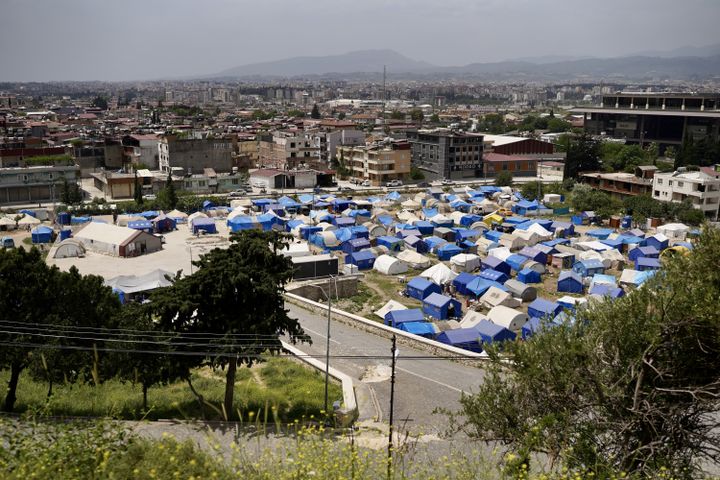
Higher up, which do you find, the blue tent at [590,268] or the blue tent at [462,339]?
the blue tent at [590,268]

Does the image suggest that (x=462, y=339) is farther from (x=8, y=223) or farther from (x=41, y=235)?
(x=8, y=223)

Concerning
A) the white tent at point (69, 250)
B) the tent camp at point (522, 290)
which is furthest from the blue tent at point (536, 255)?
the white tent at point (69, 250)

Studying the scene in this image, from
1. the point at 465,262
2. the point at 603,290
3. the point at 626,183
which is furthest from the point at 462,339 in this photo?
the point at 626,183

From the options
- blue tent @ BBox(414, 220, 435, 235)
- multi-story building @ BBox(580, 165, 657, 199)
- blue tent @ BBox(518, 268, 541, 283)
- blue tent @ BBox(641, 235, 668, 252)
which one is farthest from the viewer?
multi-story building @ BBox(580, 165, 657, 199)

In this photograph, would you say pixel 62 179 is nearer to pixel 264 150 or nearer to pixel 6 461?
pixel 264 150

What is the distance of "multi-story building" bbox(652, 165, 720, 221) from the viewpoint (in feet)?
92.4

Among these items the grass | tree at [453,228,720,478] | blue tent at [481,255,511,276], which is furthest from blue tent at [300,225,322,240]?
tree at [453,228,720,478]

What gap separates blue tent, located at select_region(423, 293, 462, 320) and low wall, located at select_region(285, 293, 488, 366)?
221 centimetres

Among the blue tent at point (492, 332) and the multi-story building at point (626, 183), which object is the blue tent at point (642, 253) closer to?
the blue tent at point (492, 332)

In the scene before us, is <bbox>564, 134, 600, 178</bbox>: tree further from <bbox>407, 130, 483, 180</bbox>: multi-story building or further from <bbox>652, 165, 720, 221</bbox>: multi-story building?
<bbox>652, 165, 720, 221</bbox>: multi-story building

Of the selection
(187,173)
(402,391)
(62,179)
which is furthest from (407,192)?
(402,391)

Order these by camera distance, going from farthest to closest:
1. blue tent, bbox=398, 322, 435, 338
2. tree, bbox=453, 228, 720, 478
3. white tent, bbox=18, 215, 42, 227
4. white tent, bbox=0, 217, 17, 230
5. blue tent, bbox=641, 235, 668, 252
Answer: white tent, bbox=18, 215, 42, 227
white tent, bbox=0, 217, 17, 230
blue tent, bbox=641, 235, 668, 252
blue tent, bbox=398, 322, 435, 338
tree, bbox=453, 228, 720, 478

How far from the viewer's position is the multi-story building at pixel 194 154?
38.6 metres

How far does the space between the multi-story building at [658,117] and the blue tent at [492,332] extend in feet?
131
